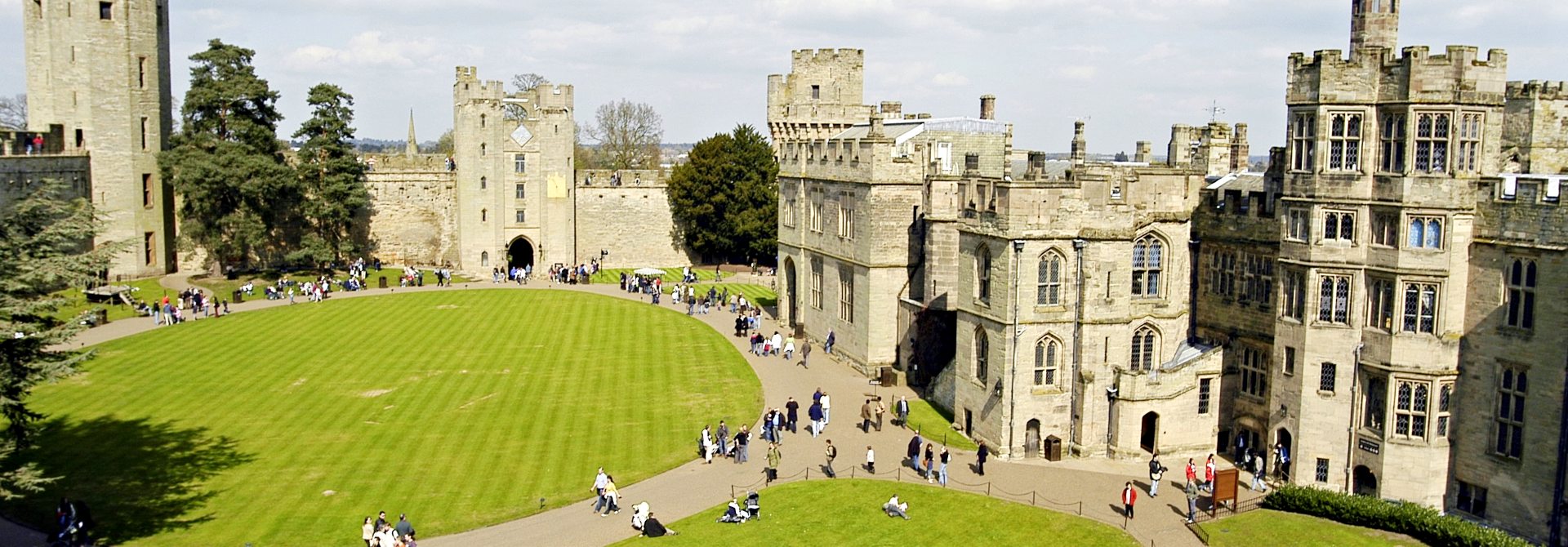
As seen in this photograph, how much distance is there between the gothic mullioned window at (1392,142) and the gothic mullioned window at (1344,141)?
0.52 metres

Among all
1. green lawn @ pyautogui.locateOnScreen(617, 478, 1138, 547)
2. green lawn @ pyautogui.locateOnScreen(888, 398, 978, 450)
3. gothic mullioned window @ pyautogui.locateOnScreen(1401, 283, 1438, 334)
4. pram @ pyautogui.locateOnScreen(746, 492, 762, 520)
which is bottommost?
green lawn @ pyautogui.locateOnScreen(617, 478, 1138, 547)

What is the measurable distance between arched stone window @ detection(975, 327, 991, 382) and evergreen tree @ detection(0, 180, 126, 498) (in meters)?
21.5

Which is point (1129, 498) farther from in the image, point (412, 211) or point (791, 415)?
point (412, 211)

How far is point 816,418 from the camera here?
33.6 metres

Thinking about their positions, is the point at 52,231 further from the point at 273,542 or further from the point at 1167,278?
the point at 1167,278

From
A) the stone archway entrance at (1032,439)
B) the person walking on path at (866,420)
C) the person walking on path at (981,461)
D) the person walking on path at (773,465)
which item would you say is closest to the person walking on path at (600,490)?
the person walking on path at (773,465)

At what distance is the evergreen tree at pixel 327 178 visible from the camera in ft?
206

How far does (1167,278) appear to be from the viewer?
33.0m

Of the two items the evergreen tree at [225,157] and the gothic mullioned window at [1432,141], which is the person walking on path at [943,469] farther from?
the evergreen tree at [225,157]

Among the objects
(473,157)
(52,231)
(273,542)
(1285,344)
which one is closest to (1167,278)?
(1285,344)

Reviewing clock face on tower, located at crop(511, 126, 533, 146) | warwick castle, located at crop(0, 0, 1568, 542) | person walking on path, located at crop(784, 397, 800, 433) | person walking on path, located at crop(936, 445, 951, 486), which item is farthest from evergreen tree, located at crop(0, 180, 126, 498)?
clock face on tower, located at crop(511, 126, 533, 146)

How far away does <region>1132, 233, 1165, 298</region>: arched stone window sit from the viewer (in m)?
32.8

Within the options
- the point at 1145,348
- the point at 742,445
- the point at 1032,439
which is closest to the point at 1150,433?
the point at 1145,348

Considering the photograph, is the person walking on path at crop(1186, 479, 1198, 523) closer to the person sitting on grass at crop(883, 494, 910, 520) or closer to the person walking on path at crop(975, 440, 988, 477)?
the person walking on path at crop(975, 440, 988, 477)
